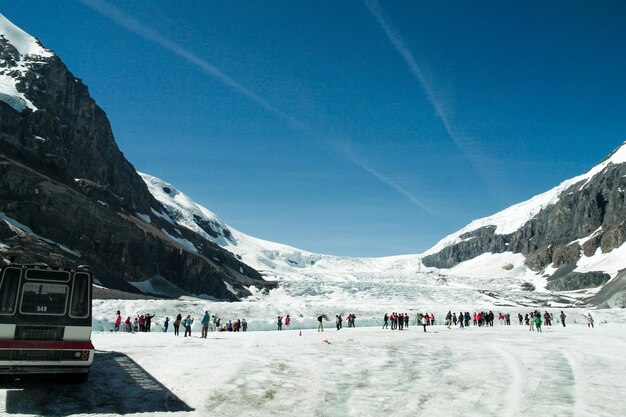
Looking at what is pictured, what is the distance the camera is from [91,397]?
12.0 m

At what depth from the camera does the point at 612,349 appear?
27.7 metres

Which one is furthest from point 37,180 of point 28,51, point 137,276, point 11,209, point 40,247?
point 28,51

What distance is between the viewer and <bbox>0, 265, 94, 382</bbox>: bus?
11234mm

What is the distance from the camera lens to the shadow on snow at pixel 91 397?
10875 mm

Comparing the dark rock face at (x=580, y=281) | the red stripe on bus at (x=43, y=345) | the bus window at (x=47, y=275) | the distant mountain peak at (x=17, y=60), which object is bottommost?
the red stripe on bus at (x=43, y=345)

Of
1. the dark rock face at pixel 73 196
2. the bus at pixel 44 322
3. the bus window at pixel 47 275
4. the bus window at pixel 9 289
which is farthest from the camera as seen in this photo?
the dark rock face at pixel 73 196

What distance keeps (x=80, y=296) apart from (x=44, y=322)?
1.05 m

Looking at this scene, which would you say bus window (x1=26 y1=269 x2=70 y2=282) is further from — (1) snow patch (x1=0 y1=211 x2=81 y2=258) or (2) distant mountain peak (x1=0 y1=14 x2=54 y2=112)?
(2) distant mountain peak (x1=0 y1=14 x2=54 y2=112)

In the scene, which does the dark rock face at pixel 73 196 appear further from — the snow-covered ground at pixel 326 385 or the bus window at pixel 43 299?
the bus window at pixel 43 299

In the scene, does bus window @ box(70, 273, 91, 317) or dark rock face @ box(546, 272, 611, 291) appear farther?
dark rock face @ box(546, 272, 611, 291)

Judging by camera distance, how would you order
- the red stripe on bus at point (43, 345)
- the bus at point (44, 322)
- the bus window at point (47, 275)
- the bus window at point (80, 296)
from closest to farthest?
1. the red stripe on bus at point (43, 345)
2. the bus at point (44, 322)
3. the bus window at point (47, 275)
4. the bus window at point (80, 296)

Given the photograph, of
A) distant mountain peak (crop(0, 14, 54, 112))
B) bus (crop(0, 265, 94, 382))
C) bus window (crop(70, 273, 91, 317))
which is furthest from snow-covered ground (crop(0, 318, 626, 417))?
distant mountain peak (crop(0, 14, 54, 112))

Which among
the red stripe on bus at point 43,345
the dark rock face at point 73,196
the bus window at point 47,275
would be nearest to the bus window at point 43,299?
the bus window at point 47,275

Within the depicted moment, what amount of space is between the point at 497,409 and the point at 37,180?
114 meters
